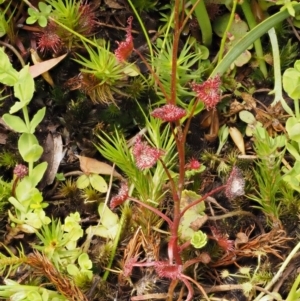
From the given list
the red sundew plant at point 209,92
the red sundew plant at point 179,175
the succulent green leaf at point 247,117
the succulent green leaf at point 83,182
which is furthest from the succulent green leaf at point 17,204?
the succulent green leaf at point 247,117

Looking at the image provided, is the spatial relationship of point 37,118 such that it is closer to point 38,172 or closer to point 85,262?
point 38,172

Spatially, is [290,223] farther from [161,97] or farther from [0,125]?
[0,125]

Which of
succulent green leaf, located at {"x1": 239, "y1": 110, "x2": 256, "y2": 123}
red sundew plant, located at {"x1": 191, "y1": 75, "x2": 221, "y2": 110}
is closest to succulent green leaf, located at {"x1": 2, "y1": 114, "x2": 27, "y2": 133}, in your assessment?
red sundew plant, located at {"x1": 191, "y1": 75, "x2": 221, "y2": 110}

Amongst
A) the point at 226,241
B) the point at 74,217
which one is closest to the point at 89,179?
the point at 74,217

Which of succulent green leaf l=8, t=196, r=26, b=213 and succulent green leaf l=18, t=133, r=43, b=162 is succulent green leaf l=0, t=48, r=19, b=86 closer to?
succulent green leaf l=18, t=133, r=43, b=162

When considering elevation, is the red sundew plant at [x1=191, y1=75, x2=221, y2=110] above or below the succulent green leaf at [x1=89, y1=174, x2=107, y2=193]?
above

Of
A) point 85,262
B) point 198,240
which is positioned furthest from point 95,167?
point 198,240
